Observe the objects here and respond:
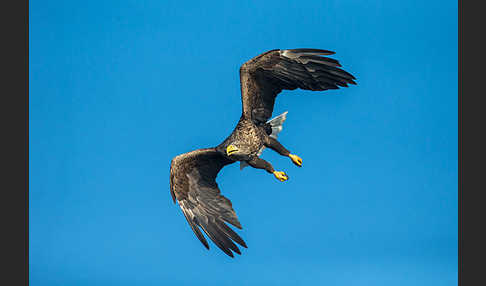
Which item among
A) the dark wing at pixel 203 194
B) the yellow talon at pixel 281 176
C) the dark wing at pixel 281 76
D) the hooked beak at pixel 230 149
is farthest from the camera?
the dark wing at pixel 203 194

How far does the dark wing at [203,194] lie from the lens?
401 inches

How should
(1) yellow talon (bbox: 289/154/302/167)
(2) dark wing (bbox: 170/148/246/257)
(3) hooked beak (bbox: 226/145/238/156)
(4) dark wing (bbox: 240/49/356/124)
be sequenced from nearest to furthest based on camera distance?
(4) dark wing (bbox: 240/49/356/124)
(3) hooked beak (bbox: 226/145/238/156)
(1) yellow talon (bbox: 289/154/302/167)
(2) dark wing (bbox: 170/148/246/257)

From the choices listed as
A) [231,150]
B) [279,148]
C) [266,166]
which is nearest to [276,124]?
A: [279,148]

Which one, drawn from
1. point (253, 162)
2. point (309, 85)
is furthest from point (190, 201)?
point (309, 85)

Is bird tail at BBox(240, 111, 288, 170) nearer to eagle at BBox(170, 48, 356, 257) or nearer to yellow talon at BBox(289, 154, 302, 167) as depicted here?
eagle at BBox(170, 48, 356, 257)

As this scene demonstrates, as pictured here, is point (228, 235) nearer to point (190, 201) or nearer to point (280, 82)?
point (190, 201)

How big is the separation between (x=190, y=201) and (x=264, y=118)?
6.21 feet

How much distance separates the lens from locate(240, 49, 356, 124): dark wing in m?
9.40

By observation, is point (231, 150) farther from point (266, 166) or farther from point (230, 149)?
point (266, 166)

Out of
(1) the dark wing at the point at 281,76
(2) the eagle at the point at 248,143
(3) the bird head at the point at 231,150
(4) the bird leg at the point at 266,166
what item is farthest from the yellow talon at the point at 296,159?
(3) the bird head at the point at 231,150

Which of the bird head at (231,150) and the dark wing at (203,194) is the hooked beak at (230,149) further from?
the dark wing at (203,194)

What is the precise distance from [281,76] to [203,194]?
244cm

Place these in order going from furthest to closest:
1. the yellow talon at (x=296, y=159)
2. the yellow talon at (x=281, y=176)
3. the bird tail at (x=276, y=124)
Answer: the bird tail at (x=276, y=124), the yellow talon at (x=296, y=159), the yellow talon at (x=281, y=176)

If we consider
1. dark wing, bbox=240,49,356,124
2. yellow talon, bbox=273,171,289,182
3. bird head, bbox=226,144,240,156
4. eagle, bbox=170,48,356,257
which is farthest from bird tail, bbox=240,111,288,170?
bird head, bbox=226,144,240,156
